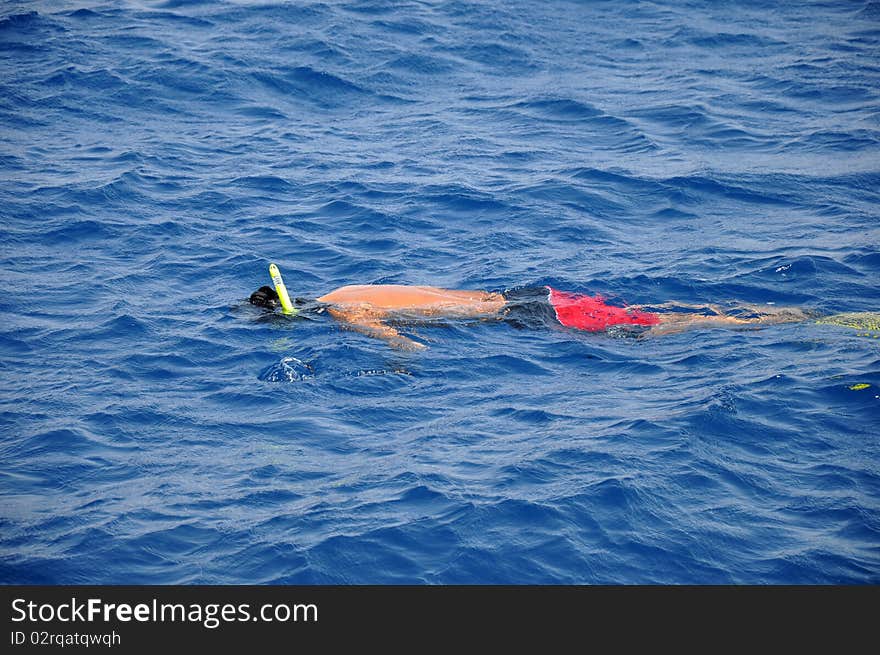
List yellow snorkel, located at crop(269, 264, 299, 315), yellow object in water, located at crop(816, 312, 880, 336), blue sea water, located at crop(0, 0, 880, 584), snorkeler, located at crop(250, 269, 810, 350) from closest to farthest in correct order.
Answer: blue sea water, located at crop(0, 0, 880, 584)
yellow snorkel, located at crop(269, 264, 299, 315)
yellow object in water, located at crop(816, 312, 880, 336)
snorkeler, located at crop(250, 269, 810, 350)

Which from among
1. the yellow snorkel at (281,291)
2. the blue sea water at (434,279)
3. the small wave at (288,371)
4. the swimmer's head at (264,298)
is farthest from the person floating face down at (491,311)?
the small wave at (288,371)

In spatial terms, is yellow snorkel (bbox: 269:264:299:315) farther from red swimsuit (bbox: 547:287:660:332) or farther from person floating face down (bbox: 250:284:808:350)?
red swimsuit (bbox: 547:287:660:332)

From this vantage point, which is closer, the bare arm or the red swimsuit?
the bare arm

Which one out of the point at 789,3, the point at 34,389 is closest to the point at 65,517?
the point at 34,389

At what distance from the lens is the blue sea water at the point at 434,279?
23.1 feet

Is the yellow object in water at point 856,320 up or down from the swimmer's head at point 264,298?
down

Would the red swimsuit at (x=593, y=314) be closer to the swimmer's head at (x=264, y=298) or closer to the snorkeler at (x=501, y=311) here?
the snorkeler at (x=501, y=311)

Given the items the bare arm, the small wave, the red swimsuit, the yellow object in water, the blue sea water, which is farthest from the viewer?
the red swimsuit

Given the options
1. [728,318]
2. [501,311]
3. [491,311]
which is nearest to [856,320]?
[728,318]

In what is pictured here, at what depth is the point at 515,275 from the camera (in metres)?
11.4

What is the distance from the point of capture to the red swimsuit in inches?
402

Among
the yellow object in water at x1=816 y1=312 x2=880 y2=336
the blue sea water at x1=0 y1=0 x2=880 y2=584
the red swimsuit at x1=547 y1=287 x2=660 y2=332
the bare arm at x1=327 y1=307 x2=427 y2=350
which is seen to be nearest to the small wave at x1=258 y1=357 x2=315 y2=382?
the blue sea water at x1=0 y1=0 x2=880 y2=584

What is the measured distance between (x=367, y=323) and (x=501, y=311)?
1.46 meters

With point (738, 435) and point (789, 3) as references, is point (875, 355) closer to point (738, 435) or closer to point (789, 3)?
point (738, 435)
